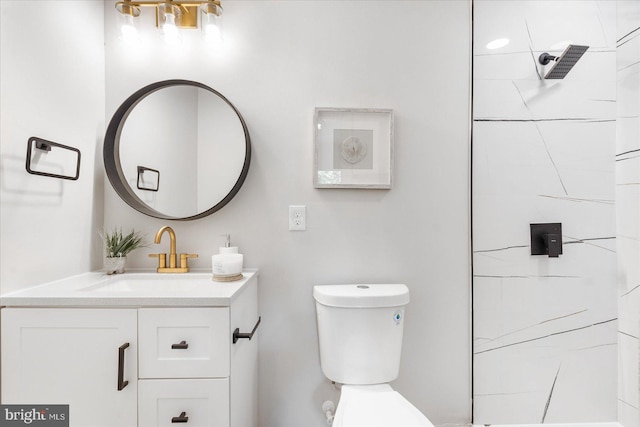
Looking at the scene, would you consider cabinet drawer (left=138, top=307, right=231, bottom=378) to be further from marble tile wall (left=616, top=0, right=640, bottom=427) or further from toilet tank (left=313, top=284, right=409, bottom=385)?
marble tile wall (left=616, top=0, right=640, bottom=427)

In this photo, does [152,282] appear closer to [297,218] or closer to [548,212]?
[297,218]

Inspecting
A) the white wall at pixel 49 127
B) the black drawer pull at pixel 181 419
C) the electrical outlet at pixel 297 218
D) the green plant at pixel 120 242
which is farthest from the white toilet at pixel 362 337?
the white wall at pixel 49 127

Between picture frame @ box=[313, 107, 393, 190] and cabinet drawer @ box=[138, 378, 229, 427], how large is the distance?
2.75ft

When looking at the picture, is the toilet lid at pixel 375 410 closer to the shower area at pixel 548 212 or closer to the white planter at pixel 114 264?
the shower area at pixel 548 212

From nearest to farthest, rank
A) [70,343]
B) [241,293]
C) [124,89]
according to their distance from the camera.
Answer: [70,343], [241,293], [124,89]

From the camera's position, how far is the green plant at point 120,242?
1217 millimetres

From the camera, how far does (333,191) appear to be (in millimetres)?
1321

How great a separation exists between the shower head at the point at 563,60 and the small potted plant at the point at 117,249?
1947mm

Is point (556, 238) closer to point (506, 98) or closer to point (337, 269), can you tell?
point (506, 98)

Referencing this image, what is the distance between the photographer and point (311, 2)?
1308 mm

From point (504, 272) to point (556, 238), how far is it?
0.27 m

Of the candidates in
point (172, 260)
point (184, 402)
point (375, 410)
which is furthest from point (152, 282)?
point (375, 410)

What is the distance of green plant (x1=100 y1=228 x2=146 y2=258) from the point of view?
1217 millimetres

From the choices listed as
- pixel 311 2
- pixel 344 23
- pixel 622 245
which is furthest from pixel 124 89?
pixel 622 245
